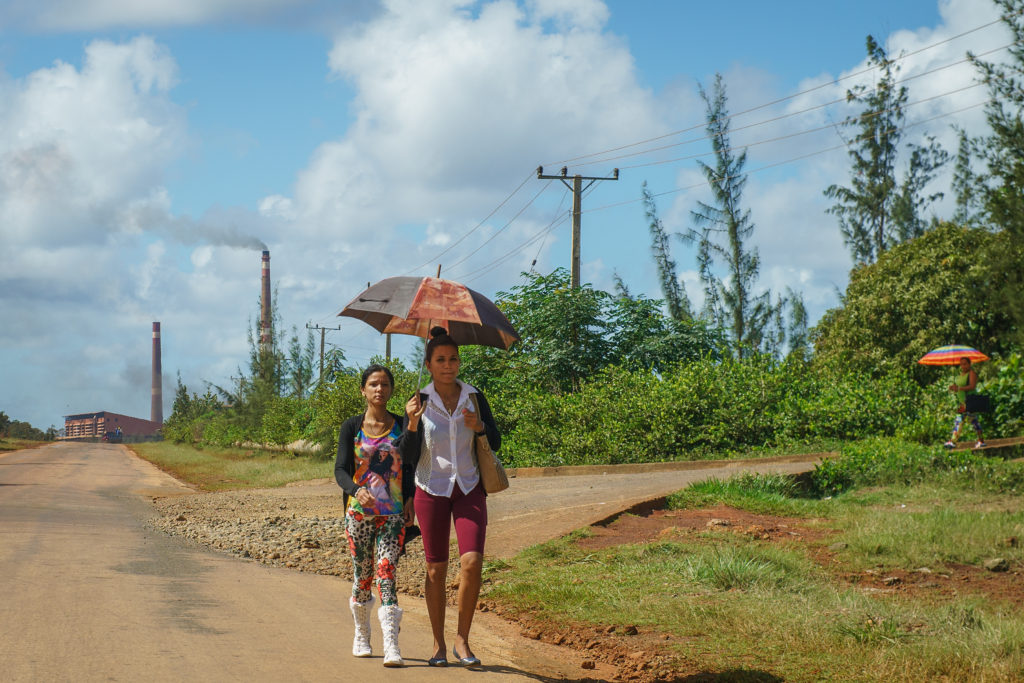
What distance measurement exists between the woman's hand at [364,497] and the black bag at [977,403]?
13.9m

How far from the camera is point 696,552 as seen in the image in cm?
912

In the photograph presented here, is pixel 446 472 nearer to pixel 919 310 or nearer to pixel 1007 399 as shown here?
pixel 1007 399

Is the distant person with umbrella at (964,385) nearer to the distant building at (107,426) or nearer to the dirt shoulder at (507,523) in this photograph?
the dirt shoulder at (507,523)

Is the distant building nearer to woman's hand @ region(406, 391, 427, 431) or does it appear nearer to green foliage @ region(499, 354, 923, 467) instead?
green foliage @ region(499, 354, 923, 467)

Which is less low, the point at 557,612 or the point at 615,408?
the point at 615,408

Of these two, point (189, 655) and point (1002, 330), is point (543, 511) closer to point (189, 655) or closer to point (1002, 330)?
point (189, 655)

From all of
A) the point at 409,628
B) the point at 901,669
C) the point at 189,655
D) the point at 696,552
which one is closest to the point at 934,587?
the point at 696,552

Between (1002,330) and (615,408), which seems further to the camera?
(1002,330)

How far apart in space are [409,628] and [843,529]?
580 cm

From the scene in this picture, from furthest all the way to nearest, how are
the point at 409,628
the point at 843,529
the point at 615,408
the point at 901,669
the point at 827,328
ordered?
the point at 827,328
the point at 615,408
the point at 843,529
the point at 409,628
the point at 901,669

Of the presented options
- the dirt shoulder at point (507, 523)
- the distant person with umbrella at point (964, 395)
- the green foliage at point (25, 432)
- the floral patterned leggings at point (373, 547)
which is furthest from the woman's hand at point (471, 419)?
the green foliage at point (25, 432)

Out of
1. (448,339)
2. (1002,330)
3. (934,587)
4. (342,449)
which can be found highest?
(1002,330)

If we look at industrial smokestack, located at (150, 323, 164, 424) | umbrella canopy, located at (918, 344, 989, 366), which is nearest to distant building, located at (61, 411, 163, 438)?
industrial smokestack, located at (150, 323, 164, 424)

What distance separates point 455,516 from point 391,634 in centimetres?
77
